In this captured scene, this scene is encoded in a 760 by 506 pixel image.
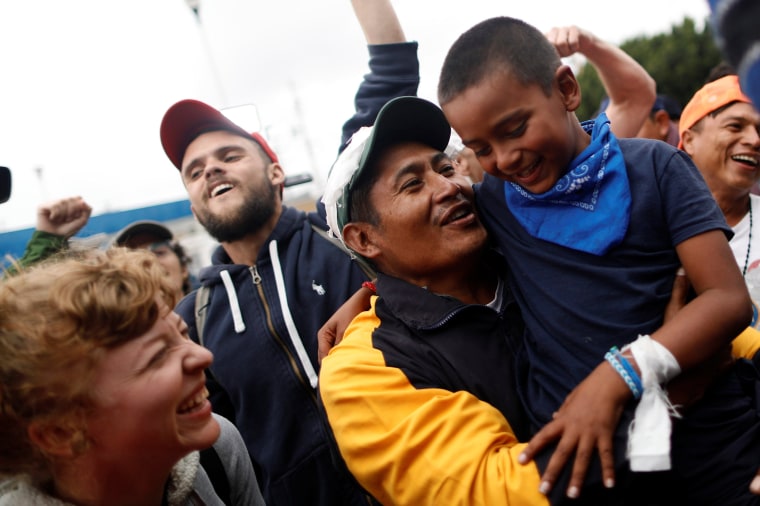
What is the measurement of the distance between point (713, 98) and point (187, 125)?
321 centimetres

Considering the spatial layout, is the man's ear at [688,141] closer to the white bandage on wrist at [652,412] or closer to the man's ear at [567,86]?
the man's ear at [567,86]

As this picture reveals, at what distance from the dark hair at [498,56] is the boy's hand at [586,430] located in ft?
3.08

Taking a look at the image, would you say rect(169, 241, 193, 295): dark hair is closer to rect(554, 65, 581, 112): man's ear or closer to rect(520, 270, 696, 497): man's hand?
rect(554, 65, 581, 112): man's ear

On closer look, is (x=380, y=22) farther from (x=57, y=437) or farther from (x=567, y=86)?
(x=57, y=437)

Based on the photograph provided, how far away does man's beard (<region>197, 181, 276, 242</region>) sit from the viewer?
2.87 metres

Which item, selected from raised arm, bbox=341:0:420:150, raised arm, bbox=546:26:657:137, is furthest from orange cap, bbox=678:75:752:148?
raised arm, bbox=341:0:420:150

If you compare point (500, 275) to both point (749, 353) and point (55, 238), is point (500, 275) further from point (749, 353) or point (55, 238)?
point (55, 238)

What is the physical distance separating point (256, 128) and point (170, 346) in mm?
2011

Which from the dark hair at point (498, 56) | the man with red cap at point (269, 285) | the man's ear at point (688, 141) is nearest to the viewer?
the dark hair at point (498, 56)

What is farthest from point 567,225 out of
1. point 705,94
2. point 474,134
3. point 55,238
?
point 55,238

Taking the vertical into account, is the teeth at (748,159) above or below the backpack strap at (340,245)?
below

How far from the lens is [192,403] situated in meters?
1.61

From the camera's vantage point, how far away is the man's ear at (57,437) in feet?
4.44

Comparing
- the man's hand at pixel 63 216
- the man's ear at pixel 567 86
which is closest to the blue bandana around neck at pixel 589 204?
the man's ear at pixel 567 86
